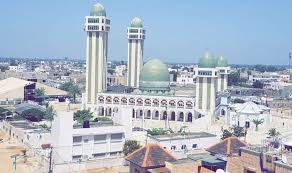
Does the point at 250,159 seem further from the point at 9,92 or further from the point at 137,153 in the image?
the point at 9,92

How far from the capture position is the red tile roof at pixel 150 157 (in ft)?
82.6

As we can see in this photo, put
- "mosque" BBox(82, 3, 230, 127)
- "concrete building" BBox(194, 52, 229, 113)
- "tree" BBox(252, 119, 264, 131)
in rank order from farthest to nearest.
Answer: "mosque" BBox(82, 3, 230, 127)
"concrete building" BBox(194, 52, 229, 113)
"tree" BBox(252, 119, 264, 131)

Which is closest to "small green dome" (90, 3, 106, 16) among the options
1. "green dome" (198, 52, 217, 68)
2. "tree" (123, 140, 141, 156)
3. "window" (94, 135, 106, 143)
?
"green dome" (198, 52, 217, 68)

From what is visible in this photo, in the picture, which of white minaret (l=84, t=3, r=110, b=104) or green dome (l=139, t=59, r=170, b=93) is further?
white minaret (l=84, t=3, r=110, b=104)

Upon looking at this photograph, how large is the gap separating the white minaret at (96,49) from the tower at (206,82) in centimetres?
1847

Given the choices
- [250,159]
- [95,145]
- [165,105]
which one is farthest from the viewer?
[165,105]

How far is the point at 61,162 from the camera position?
128ft

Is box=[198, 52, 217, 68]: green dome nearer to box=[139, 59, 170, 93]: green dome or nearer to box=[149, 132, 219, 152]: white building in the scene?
box=[139, 59, 170, 93]: green dome

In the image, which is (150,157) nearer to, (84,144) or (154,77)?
(84,144)

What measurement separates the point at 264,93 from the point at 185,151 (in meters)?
77.2

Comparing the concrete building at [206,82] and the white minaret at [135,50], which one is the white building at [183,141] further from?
the white minaret at [135,50]

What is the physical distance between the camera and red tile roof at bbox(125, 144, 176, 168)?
2519cm

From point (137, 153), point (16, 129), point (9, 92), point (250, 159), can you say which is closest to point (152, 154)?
point (137, 153)

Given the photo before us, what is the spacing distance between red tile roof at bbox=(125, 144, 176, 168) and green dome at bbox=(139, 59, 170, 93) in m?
46.7
